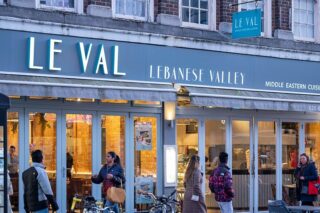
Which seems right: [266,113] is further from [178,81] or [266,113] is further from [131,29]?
[131,29]

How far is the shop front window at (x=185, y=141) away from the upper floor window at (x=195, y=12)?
94.4 inches

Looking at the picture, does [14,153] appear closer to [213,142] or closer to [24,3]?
[24,3]

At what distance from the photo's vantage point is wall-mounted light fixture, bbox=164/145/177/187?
17.3m

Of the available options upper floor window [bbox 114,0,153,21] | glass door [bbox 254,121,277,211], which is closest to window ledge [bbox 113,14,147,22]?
upper floor window [bbox 114,0,153,21]

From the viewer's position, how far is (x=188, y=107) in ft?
58.6

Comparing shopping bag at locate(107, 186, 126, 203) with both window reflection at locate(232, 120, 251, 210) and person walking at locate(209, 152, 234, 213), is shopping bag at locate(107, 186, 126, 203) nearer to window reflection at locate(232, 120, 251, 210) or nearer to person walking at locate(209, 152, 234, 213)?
person walking at locate(209, 152, 234, 213)

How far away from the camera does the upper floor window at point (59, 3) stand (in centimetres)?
1562

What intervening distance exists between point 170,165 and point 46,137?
10.7 feet

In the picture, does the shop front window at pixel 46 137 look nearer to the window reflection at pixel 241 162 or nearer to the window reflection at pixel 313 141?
the window reflection at pixel 241 162

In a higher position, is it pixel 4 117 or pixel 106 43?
pixel 106 43

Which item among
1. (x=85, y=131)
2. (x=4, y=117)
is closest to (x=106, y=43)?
(x=85, y=131)

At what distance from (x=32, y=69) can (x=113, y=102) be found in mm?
2293

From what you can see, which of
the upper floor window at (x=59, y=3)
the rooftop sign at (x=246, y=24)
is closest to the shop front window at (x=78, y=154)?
the upper floor window at (x=59, y=3)

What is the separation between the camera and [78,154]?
16.0 meters
